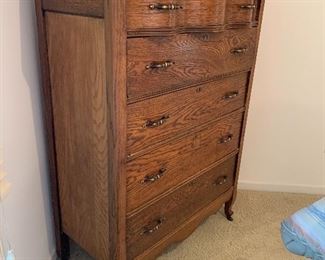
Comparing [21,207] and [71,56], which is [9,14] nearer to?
[71,56]

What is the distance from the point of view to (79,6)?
1.03 m

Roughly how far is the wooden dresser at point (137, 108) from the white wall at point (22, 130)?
50 mm

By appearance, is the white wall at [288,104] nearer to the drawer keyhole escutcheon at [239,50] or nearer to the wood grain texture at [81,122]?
the drawer keyhole escutcheon at [239,50]

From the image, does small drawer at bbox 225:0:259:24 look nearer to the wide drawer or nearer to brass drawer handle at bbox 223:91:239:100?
the wide drawer

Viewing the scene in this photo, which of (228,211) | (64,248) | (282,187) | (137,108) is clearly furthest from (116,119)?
(282,187)

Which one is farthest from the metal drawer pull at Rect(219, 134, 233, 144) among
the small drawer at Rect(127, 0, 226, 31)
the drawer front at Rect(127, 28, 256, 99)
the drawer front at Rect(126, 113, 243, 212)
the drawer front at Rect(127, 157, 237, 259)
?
the small drawer at Rect(127, 0, 226, 31)

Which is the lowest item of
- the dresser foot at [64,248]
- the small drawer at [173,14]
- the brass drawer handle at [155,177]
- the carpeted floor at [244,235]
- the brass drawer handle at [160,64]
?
the carpeted floor at [244,235]

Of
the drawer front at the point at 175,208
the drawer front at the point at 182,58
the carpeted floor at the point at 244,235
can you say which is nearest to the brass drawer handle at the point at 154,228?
the drawer front at the point at 175,208

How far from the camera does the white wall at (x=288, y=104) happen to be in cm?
187

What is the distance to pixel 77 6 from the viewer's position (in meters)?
1.03

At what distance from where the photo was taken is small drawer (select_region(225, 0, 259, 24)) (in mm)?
1283

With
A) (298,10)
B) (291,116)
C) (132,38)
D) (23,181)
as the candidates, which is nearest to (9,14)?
(132,38)

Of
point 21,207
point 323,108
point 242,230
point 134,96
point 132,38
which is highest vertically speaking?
point 132,38

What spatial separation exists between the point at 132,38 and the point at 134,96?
0.18 m
